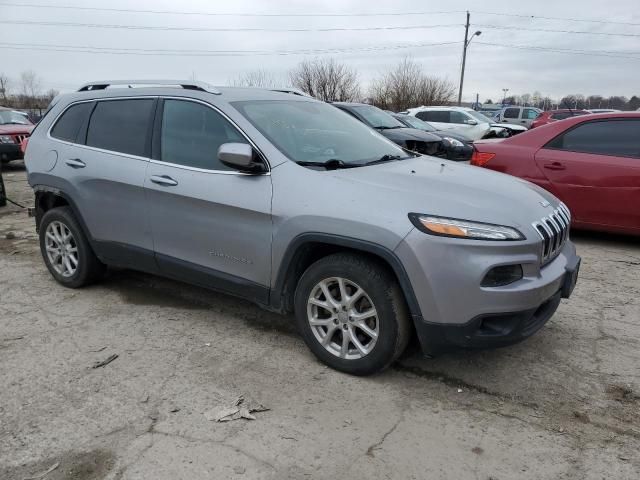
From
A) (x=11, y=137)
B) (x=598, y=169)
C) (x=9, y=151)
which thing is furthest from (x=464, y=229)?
(x=11, y=137)

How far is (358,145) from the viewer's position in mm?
3980

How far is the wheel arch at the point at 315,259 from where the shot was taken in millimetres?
2936

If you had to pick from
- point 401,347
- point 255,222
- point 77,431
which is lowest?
point 77,431

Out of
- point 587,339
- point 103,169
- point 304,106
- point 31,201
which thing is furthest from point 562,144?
point 31,201

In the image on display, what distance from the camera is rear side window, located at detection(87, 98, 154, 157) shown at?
4.11 m

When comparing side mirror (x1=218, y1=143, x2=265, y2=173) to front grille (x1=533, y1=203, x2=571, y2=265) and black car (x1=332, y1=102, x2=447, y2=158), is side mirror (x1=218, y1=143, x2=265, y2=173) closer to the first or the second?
front grille (x1=533, y1=203, x2=571, y2=265)

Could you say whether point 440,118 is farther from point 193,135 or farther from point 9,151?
point 193,135

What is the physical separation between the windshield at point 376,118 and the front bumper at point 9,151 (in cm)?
841

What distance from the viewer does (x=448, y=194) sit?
3.05 m

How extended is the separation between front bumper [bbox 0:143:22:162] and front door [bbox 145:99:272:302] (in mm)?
11106

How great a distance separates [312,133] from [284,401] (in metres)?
1.84

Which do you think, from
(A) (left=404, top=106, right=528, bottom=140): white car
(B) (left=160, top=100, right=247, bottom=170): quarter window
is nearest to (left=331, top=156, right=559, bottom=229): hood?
(B) (left=160, top=100, right=247, bottom=170): quarter window

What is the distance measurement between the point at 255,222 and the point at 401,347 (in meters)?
1.19

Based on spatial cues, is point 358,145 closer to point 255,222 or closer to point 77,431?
point 255,222
